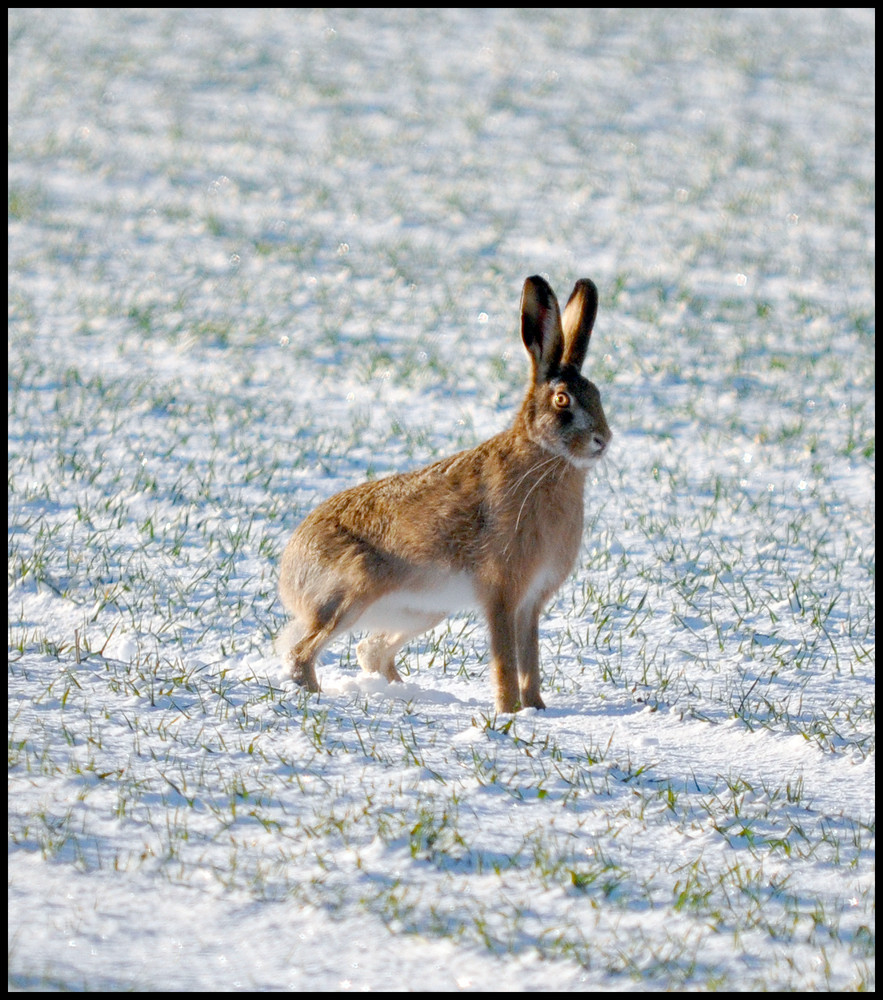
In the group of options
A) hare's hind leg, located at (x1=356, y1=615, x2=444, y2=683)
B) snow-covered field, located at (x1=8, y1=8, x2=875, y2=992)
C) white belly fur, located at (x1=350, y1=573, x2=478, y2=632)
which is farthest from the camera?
hare's hind leg, located at (x1=356, y1=615, x2=444, y2=683)

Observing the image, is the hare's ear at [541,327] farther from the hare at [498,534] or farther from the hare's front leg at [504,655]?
the hare's front leg at [504,655]

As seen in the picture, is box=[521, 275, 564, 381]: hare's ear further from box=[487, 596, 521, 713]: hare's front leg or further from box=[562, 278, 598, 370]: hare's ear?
box=[487, 596, 521, 713]: hare's front leg

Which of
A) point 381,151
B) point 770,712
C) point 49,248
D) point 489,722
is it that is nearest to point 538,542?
point 489,722

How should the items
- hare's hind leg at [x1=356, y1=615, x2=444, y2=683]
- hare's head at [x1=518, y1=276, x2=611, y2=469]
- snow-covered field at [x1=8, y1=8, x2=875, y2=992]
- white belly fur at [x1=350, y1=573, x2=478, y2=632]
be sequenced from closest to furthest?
snow-covered field at [x1=8, y1=8, x2=875, y2=992] → hare's head at [x1=518, y1=276, x2=611, y2=469] → white belly fur at [x1=350, y1=573, x2=478, y2=632] → hare's hind leg at [x1=356, y1=615, x2=444, y2=683]

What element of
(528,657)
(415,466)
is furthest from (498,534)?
(415,466)

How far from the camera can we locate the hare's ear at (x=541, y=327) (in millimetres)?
5012

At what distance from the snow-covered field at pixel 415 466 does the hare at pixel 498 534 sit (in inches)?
12.2

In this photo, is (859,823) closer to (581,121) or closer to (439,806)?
(439,806)

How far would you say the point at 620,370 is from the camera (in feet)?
35.4

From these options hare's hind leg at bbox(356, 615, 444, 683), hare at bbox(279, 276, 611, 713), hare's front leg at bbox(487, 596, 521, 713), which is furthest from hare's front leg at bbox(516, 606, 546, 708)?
hare's hind leg at bbox(356, 615, 444, 683)

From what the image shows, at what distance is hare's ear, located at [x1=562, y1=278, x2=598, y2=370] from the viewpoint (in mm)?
5094

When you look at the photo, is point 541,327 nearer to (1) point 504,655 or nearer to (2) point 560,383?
(2) point 560,383

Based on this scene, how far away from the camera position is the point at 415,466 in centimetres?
851

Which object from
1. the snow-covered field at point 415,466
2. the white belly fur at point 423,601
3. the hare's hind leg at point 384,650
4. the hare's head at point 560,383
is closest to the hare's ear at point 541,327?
the hare's head at point 560,383
